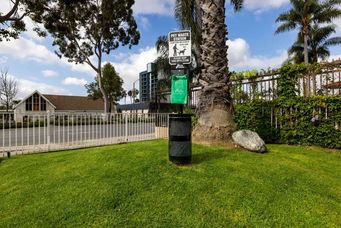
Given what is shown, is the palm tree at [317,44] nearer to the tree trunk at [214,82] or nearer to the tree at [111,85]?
the tree trunk at [214,82]

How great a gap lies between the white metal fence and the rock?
5.11m

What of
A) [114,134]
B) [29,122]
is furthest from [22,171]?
[114,134]

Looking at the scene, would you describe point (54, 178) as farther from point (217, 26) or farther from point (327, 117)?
point (327, 117)

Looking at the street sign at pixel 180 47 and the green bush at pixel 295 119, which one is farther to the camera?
the green bush at pixel 295 119

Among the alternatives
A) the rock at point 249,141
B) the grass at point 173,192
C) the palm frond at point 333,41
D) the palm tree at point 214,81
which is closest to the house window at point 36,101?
the palm frond at point 333,41

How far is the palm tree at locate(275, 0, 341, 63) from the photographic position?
69.1 ft

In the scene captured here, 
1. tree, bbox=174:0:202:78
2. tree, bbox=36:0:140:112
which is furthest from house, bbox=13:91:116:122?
tree, bbox=174:0:202:78

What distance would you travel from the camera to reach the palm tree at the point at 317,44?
23.6 m

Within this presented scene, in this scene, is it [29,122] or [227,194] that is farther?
[29,122]

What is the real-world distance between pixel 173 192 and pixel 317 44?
87.1ft

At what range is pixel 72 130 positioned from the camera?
876cm

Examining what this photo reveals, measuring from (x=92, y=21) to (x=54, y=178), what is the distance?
2154 cm

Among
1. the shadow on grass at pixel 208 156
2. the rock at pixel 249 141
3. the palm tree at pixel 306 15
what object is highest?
the palm tree at pixel 306 15

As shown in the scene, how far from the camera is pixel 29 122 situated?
24.7 feet
